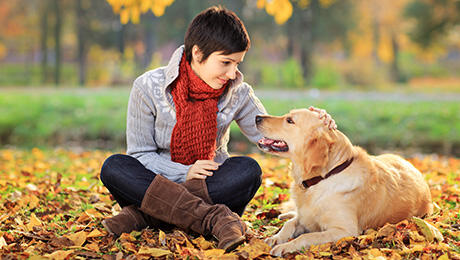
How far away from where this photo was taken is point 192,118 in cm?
300

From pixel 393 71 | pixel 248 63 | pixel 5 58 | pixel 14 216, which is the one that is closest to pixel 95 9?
pixel 248 63

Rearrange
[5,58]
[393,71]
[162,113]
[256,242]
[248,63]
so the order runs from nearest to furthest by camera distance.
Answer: [256,242] → [162,113] → [248,63] → [393,71] → [5,58]

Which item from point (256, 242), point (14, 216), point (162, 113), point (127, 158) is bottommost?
point (14, 216)

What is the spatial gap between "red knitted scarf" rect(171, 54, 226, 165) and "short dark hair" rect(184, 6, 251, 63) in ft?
0.66

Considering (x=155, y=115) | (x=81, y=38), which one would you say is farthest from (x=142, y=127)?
(x=81, y=38)

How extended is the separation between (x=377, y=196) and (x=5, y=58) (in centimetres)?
3524

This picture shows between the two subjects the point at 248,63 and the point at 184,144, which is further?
the point at 248,63

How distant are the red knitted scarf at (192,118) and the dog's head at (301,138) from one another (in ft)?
1.14

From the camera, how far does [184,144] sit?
301 centimetres

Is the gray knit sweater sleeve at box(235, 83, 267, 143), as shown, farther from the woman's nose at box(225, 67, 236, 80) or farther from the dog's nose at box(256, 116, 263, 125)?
the woman's nose at box(225, 67, 236, 80)

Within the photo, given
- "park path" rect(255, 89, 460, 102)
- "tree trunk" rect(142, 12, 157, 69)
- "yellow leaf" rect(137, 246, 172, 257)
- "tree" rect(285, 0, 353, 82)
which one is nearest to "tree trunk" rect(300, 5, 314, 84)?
"tree" rect(285, 0, 353, 82)

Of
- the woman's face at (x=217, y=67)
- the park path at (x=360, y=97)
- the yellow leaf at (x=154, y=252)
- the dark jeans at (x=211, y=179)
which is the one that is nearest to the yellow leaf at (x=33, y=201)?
the dark jeans at (x=211, y=179)

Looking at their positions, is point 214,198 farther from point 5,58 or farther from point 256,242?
point 5,58

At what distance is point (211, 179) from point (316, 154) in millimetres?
673
